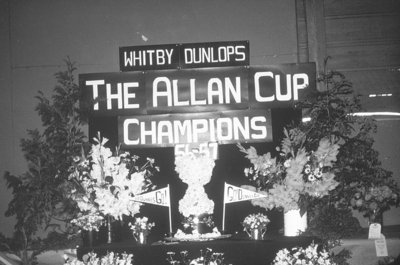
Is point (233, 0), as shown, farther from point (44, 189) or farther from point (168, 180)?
point (44, 189)

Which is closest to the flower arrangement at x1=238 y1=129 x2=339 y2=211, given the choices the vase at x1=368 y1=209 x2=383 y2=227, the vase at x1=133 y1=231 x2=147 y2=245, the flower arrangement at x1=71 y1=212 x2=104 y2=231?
the vase at x1=368 y1=209 x2=383 y2=227

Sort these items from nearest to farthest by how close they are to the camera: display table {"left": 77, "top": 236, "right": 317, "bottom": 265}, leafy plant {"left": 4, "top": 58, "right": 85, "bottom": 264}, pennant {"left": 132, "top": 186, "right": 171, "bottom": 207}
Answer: display table {"left": 77, "top": 236, "right": 317, "bottom": 265}
pennant {"left": 132, "top": 186, "right": 171, "bottom": 207}
leafy plant {"left": 4, "top": 58, "right": 85, "bottom": 264}

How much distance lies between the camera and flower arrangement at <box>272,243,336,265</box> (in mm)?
3330

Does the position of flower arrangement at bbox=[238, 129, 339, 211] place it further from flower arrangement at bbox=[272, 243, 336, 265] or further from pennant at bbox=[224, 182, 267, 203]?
flower arrangement at bbox=[272, 243, 336, 265]

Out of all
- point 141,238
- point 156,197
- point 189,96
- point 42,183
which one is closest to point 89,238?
point 141,238

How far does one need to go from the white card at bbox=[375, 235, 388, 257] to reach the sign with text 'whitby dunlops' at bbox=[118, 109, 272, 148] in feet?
5.15

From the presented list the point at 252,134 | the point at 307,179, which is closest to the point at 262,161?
the point at 307,179

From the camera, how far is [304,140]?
3.96m

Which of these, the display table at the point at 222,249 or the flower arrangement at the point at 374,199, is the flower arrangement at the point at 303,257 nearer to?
Answer: the display table at the point at 222,249

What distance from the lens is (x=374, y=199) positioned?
3881mm

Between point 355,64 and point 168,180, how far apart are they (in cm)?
250

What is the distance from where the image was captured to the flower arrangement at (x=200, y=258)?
3398 mm

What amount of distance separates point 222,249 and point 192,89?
6.58 ft

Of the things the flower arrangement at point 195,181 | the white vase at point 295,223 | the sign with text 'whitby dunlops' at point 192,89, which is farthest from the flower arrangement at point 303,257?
the sign with text 'whitby dunlops' at point 192,89
